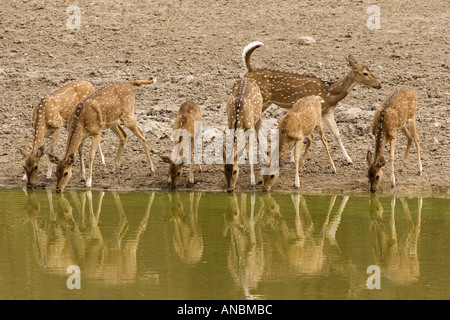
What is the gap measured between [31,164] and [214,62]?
16.8ft

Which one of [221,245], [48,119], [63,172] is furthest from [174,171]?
[221,245]

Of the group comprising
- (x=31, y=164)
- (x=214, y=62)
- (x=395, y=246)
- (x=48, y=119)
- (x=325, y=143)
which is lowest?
(x=395, y=246)

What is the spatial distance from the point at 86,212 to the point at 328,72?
21.4 ft

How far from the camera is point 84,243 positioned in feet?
34.0

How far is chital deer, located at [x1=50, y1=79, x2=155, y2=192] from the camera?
13.4 meters

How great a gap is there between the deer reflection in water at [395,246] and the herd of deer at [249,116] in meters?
1.40

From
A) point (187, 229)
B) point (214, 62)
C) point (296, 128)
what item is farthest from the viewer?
point (214, 62)

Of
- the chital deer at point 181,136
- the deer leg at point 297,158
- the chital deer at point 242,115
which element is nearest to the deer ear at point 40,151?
the chital deer at point 181,136

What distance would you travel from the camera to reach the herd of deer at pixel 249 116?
13430 mm

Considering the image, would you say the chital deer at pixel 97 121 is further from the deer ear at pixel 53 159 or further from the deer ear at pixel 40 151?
the deer ear at pixel 40 151

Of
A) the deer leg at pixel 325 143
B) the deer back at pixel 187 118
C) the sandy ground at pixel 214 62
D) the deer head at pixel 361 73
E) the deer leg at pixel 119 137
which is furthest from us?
the deer head at pixel 361 73

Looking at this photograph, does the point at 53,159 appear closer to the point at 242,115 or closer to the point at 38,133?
the point at 38,133

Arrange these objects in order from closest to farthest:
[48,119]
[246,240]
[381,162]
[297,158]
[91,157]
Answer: [246,240] → [381,162] → [297,158] → [91,157] → [48,119]

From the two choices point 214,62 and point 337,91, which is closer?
point 337,91
